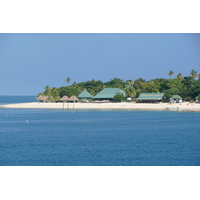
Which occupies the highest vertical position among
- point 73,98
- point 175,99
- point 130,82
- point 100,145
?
point 130,82

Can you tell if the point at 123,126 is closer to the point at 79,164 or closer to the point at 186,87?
the point at 79,164

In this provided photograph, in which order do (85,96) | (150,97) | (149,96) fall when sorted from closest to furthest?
1. (150,97)
2. (149,96)
3. (85,96)

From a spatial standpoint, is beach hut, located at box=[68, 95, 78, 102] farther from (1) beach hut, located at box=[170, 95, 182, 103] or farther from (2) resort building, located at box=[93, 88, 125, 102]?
(1) beach hut, located at box=[170, 95, 182, 103]

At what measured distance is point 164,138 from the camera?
37.2m

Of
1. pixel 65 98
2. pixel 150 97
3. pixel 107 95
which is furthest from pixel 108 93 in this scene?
pixel 150 97

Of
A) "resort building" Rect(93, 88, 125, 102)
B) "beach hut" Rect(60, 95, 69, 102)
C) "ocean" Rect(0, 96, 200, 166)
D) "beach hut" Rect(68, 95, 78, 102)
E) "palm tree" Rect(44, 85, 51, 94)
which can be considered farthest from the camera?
"palm tree" Rect(44, 85, 51, 94)

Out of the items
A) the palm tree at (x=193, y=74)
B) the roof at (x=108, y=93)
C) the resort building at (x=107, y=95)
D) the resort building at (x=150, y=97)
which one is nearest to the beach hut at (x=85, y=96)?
the resort building at (x=107, y=95)

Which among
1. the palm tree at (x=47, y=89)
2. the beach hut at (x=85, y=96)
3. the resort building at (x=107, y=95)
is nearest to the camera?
the resort building at (x=107, y=95)

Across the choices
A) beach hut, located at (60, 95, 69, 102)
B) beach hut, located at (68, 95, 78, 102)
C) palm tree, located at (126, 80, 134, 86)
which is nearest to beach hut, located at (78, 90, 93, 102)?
beach hut, located at (68, 95, 78, 102)

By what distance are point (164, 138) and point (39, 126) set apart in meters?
18.9

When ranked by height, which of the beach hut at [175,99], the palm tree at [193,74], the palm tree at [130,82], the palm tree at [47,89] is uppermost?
the palm tree at [193,74]

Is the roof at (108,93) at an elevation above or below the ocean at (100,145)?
above

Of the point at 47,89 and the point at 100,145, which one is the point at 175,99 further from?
the point at 100,145

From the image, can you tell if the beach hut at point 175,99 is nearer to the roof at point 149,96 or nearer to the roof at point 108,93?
the roof at point 149,96
